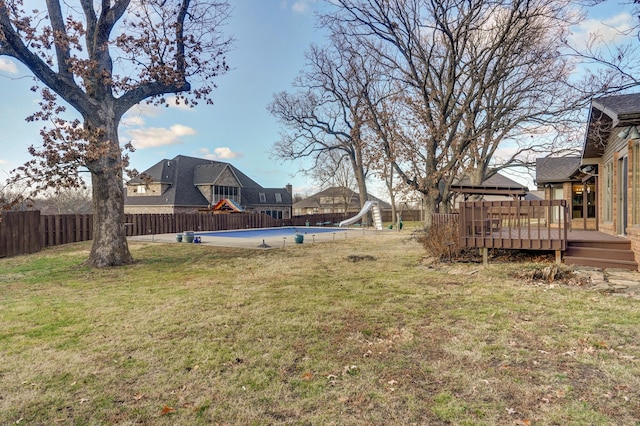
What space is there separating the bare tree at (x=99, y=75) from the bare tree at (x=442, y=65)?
7835 mm

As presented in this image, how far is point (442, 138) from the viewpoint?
53.9 feet

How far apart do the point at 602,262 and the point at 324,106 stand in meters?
22.7

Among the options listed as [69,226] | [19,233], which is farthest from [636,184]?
[69,226]

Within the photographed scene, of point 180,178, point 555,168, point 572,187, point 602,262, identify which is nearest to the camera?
point 602,262

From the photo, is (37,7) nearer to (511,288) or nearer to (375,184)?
(511,288)

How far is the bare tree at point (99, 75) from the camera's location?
28.4 ft

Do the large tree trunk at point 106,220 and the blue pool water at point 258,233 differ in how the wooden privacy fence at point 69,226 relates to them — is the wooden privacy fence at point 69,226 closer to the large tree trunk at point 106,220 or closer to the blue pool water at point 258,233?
the blue pool water at point 258,233

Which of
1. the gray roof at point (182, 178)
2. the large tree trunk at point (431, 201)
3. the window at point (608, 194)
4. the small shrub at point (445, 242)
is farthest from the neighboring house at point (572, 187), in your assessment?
the gray roof at point (182, 178)

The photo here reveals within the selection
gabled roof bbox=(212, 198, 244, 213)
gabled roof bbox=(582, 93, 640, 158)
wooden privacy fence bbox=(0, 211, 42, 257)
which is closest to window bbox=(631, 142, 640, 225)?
gabled roof bbox=(582, 93, 640, 158)

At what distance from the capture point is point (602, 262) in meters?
7.80

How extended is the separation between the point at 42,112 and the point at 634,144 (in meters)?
14.2

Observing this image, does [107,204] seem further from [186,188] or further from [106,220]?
[186,188]

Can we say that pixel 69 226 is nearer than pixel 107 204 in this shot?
No

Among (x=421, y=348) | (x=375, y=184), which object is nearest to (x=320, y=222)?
(x=375, y=184)
